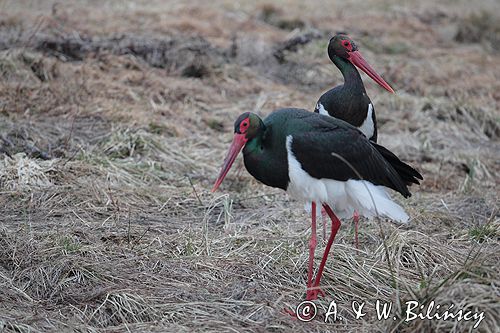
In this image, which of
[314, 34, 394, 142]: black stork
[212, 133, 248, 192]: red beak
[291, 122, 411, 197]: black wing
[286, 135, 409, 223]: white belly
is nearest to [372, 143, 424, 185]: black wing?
[291, 122, 411, 197]: black wing

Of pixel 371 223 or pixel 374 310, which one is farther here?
pixel 371 223

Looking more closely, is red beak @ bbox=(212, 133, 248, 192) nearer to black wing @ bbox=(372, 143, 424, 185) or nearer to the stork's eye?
the stork's eye

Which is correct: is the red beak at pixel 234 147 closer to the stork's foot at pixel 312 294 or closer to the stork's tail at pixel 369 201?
the stork's tail at pixel 369 201

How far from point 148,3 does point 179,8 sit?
3.64ft

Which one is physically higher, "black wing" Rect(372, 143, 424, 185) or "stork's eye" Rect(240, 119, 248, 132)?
"stork's eye" Rect(240, 119, 248, 132)

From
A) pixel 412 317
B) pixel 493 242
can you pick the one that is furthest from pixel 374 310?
pixel 493 242

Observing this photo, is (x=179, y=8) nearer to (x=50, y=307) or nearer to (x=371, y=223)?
(x=371, y=223)

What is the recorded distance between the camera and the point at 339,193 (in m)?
4.33

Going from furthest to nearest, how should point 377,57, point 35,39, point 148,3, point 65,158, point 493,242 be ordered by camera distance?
point 148,3 → point 377,57 → point 35,39 → point 65,158 → point 493,242

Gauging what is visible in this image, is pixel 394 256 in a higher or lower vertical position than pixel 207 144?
higher

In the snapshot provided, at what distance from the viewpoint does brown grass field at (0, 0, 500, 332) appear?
13.5ft

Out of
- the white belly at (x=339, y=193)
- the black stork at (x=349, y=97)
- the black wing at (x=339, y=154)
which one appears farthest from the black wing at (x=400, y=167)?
the black stork at (x=349, y=97)

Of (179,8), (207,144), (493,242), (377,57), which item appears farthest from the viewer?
(179,8)

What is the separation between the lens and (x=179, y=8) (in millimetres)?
12672
